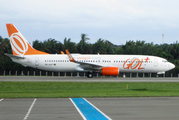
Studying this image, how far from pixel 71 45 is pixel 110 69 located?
26.1 m

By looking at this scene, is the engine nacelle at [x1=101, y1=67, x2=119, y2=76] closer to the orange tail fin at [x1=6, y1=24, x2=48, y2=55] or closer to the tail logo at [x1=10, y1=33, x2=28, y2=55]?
the orange tail fin at [x1=6, y1=24, x2=48, y2=55]

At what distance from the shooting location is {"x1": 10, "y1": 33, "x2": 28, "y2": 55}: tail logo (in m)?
41.4

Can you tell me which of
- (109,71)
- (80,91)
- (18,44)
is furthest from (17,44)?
(80,91)

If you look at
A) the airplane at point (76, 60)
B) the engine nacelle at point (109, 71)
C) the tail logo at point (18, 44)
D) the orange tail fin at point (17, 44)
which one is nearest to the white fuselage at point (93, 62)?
the airplane at point (76, 60)

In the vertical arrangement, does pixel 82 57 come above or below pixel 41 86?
above

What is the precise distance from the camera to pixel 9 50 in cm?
5819

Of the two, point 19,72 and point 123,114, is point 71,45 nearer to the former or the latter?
point 19,72

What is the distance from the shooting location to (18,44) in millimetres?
41406

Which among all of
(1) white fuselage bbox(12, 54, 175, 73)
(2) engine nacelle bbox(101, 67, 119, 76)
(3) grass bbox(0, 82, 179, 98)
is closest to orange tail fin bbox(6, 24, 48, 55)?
(1) white fuselage bbox(12, 54, 175, 73)

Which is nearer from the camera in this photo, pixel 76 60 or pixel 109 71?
pixel 109 71

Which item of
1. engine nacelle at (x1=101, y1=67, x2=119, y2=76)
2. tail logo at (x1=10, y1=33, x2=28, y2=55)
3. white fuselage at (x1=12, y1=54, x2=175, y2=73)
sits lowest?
engine nacelle at (x1=101, y1=67, x2=119, y2=76)

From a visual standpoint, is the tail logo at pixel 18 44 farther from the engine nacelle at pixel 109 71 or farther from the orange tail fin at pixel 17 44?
the engine nacelle at pixel 109 71

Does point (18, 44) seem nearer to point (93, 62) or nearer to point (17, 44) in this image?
point (17, 44)

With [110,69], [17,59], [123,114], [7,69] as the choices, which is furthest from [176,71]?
[123,114]
